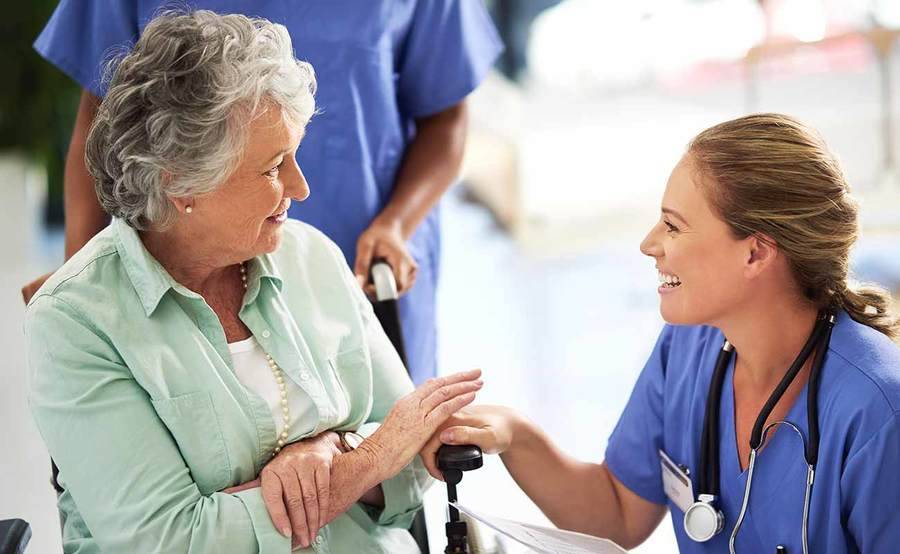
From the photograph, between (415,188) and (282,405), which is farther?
(415,188)

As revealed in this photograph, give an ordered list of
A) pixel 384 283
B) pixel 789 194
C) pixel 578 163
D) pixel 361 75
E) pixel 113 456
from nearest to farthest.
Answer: pixel 113 456 → pixel 789 194 → pixel 384 283 → pixel 361 75 → pixel 578 163

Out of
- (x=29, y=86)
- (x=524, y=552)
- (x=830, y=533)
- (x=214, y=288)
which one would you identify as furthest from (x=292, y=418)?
(x=29, y=86)

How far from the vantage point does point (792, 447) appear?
1.66 metres

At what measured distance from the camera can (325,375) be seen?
1801 mm

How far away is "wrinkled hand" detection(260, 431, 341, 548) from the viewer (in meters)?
1.59

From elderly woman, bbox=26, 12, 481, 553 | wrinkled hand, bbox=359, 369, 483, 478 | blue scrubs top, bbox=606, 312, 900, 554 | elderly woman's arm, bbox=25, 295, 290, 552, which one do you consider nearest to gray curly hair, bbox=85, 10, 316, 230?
elderly woman, bbox=26, 12, 481, 553

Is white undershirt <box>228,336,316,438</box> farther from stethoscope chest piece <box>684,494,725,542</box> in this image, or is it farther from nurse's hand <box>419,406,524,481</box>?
stethoscope chest piece <box>684,494,725,542</box>

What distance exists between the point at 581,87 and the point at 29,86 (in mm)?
3724

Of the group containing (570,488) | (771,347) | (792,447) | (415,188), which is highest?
(415,188)

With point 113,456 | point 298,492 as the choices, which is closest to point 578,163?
point 298,492

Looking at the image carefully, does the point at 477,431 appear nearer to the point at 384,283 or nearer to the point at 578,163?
the point at 384,283

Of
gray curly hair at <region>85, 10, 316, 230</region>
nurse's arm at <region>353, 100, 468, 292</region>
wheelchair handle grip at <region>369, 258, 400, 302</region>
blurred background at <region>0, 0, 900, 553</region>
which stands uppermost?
gray curly hair at <region>85, 10, 316, 230</region>

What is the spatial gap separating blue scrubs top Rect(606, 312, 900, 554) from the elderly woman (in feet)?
1.11

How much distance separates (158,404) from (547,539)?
60 centimetres
